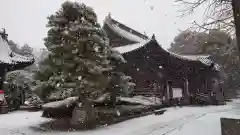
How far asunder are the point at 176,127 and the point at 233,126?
432 centimetres

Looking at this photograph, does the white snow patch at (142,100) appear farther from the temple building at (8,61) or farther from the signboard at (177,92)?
the temple building at (8,61)

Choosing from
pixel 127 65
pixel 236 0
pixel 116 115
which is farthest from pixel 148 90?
pixel 236 0

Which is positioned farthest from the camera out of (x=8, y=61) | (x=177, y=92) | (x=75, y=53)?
(x=177, y=92)

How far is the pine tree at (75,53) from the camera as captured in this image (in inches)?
432

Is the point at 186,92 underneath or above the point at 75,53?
underneath

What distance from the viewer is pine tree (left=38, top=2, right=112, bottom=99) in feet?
36.0

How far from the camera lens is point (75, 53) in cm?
1109

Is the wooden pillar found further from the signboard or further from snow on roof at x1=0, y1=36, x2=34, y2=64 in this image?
snow on roof at x1=0, y1=36, x2=34, y2=64

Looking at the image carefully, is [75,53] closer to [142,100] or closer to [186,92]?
[142,100]

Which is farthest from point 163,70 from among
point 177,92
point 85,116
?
point 85,116

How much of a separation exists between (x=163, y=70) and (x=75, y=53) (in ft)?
43.3

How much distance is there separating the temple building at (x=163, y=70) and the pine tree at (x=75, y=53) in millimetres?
7185

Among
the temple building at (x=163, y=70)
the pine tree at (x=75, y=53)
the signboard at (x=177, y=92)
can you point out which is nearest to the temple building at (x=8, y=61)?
the pine tree at (x=75, y=53)

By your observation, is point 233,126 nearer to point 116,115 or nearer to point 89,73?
point 89,73
